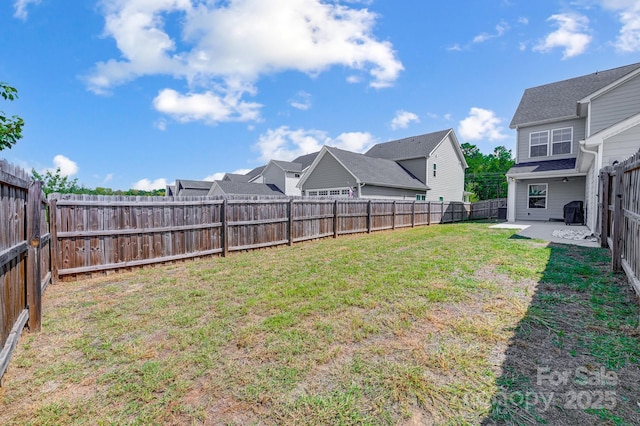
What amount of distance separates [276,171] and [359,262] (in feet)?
89.0

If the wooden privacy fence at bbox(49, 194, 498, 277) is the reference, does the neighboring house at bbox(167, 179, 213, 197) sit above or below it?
above

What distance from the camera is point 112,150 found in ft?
76.5

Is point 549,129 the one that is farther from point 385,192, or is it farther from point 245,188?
point 245,188

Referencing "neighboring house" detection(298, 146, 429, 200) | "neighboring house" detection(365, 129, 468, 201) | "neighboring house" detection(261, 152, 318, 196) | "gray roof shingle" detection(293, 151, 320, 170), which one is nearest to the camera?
"neighboring house" detection(298, 146, 429, 200)

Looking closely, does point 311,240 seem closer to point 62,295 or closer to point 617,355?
point 62,295

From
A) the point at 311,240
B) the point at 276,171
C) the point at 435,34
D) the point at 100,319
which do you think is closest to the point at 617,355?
the point at 100,319

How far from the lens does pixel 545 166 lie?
15.2m

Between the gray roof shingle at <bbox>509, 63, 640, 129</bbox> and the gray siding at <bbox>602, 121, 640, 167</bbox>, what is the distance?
7.86m

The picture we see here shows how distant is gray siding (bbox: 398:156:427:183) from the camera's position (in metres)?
22.0

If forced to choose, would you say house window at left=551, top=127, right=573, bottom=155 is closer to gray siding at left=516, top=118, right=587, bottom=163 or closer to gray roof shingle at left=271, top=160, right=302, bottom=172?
gray siding at left=516, top=118, right=587, bottom=163

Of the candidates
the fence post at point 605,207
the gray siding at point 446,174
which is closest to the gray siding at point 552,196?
the gray siding at point 446,174

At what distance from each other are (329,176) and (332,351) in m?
17.2

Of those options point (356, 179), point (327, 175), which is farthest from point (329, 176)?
point (356, 179)

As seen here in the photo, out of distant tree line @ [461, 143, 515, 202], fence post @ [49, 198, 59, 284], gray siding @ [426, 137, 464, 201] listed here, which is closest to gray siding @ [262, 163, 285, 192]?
gray siding @ [426, 137, 464, 201]
